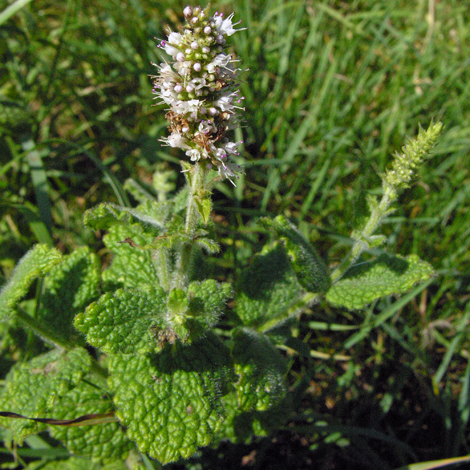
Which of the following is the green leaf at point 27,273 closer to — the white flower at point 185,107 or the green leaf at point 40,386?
the green leaf at point 40,386

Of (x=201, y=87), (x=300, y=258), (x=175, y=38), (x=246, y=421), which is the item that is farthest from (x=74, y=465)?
(x=175, y=38)

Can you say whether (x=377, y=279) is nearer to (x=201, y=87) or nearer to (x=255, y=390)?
(x=255, y=390)

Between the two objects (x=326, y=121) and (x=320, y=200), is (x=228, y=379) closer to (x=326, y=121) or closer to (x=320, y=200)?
(x=320, y=200)

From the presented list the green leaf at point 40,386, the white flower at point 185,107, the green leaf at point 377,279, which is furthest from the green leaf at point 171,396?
the white flower at point 185,107

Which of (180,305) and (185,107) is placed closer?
(185,107)

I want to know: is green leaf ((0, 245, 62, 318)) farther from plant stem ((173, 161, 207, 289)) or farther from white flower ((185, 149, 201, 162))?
white flower ((185, 149, 201, 162))
